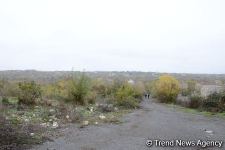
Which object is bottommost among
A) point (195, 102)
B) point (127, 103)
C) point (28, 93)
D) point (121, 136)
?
point (195, 102)

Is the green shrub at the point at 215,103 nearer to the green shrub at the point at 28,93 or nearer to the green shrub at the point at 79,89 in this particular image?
the green shrub at the point at 79,89

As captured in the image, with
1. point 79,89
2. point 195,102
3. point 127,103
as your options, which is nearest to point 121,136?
point 79,89

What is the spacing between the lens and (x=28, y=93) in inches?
1393

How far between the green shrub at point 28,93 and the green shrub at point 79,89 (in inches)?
187

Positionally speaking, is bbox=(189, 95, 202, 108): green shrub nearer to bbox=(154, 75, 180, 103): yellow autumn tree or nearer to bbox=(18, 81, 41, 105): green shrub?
bbox=(154, 75, 180, 103): yellow autumn tree

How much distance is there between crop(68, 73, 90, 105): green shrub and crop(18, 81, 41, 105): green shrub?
4756 millimetres

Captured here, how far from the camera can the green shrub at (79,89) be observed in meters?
41.0

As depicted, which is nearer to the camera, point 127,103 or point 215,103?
point 215,103

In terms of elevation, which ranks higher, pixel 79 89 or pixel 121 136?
pixel 79 89

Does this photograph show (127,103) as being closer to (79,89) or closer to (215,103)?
(79,89)

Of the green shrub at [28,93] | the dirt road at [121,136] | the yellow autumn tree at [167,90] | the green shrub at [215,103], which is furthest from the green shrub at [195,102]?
the dirt road at [121,136]

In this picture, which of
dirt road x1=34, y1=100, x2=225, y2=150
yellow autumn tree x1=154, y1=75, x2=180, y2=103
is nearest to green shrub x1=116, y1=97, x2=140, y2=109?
dirt road x1=34, y1=100, x2=225, y2=150

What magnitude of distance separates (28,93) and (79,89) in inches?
290

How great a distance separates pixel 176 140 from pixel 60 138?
615cm
